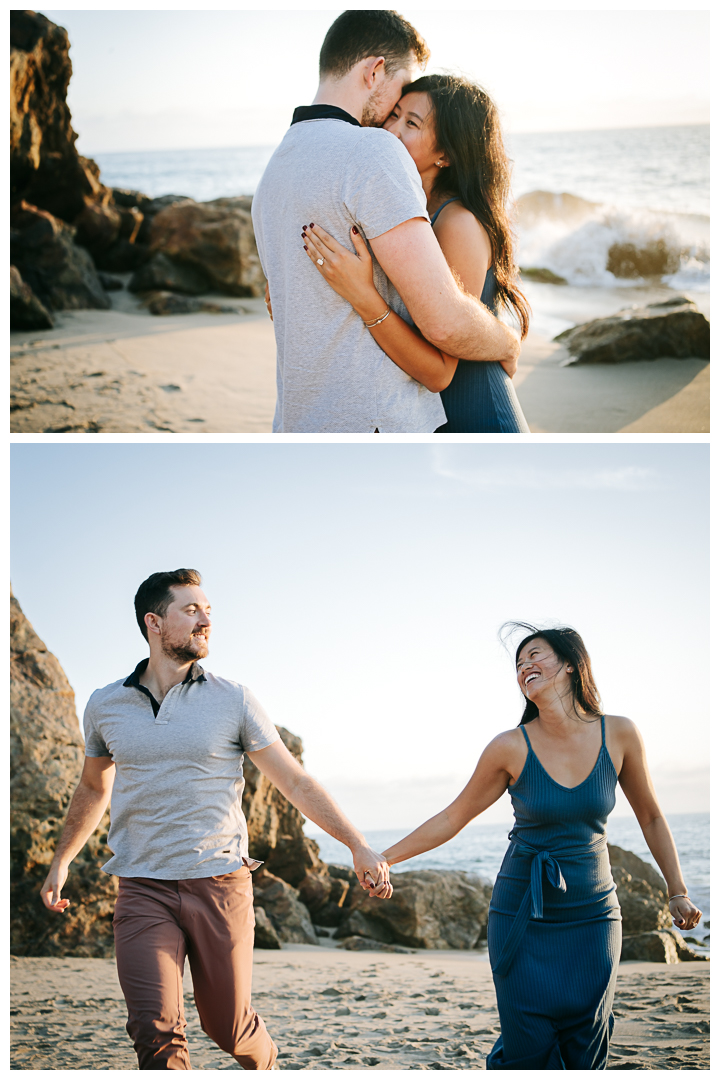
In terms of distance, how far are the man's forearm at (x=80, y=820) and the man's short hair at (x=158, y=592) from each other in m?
0.58

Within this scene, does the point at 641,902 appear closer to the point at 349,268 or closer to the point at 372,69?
the point at 349,268

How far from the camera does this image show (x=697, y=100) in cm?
1329

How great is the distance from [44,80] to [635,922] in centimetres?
1158

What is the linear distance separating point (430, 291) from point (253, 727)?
4.87 feet

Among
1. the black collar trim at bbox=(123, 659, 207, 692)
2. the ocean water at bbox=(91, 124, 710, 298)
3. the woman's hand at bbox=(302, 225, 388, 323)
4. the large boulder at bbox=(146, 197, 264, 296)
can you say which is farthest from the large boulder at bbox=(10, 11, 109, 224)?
the black collar trim at bbox=(123, 659, 207, 692)

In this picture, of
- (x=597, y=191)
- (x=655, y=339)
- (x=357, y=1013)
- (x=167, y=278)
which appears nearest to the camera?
(x=357, y=1013)

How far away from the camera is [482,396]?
9.11 ft

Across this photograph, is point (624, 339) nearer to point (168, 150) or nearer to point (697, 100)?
point (697, 100)

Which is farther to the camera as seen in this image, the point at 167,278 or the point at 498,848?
the point at 167,278

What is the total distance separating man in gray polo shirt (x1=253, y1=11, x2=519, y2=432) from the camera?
7.76 feet

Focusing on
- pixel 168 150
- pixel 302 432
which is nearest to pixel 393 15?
pixel 302 432

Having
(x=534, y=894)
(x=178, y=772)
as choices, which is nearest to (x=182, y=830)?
(x=178, y=772)

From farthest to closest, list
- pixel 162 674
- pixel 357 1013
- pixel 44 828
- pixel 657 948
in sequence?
1. pixel 657 948
2. pixel 44 828
3. pixel 357 1013
4. pixel 162 674

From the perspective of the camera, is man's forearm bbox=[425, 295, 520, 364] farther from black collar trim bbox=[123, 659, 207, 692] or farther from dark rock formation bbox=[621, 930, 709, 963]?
dark rock formation bbox=[621, 930, 709, 963]
